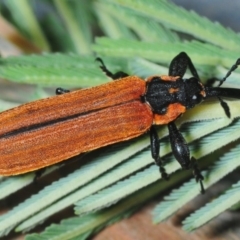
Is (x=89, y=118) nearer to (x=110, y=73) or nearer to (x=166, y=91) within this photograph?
(x=110, y=73)

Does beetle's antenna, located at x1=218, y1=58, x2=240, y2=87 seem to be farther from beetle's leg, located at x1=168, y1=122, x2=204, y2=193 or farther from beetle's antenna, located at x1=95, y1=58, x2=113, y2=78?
beetle's antenna, located at x1=95, y1=58, x2=113, y2=78

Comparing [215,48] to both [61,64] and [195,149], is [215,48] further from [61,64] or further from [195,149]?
[61,64]

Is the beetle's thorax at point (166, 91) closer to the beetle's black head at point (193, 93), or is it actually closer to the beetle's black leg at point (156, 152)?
the beetle's black head at point (193, 93)

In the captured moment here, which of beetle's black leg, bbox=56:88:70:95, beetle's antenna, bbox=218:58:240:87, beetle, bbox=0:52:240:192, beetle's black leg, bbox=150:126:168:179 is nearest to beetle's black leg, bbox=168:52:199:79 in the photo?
beetle, bbox=0:52:240:192

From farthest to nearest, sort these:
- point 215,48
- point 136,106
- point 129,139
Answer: point 136,106 < point 129,139 < point 215,48

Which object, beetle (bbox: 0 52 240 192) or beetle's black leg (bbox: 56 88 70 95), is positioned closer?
beetle (bbox: 0 52 240 192)

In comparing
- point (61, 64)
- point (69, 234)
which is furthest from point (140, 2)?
point (69, 234)

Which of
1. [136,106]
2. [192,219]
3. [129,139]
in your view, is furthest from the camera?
[136,106]

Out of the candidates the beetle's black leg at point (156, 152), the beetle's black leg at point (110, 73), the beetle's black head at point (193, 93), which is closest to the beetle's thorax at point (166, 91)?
the beetle's black head at point (193, 93)
